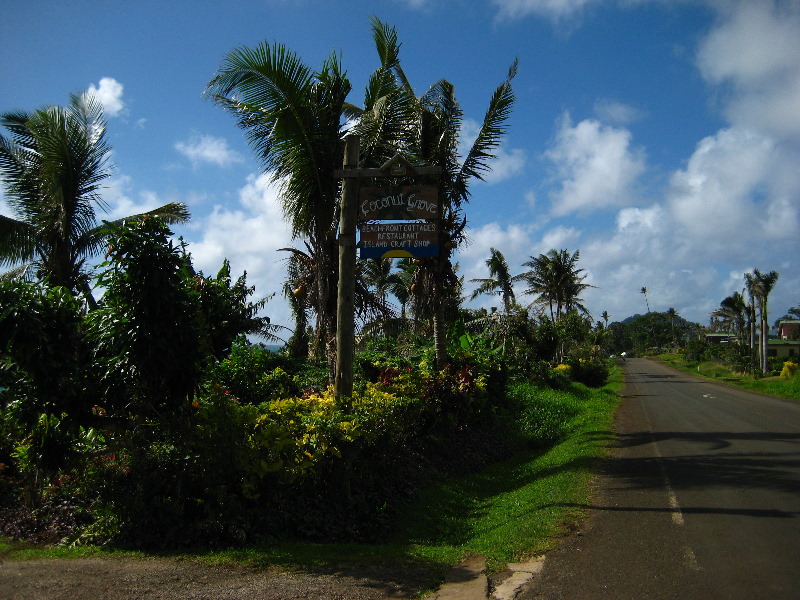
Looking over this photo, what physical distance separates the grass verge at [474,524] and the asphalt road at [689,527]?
15.8 inches

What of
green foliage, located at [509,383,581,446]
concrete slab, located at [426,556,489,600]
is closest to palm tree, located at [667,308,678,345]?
green foliage, located at [509,383,581,446]

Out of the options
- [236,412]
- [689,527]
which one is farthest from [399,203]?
[689,527]

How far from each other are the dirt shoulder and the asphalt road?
4.20ft

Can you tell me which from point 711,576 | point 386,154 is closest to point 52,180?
point 386,154

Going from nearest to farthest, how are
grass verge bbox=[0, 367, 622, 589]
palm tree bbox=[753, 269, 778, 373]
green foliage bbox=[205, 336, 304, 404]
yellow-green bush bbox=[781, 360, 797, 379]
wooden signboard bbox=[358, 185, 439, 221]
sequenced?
grass verge bbox=[0, 367, 622, 589]
wooden signboard bbox=[358, 185, 439, 221]
green foliage bbox=[205, 336, 304, 404]
yellow-green bush bbox=[781, 360, 797, 379]
palm tree bbox=[753, 269, 778, 373]

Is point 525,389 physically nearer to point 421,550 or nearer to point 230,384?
point 230,384

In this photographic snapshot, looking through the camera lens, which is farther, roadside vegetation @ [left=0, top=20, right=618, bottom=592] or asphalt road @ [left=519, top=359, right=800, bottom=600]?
roadside vegetation @ [left=0, top=20, right=618, bottom=592]

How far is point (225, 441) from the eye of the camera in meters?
6.54

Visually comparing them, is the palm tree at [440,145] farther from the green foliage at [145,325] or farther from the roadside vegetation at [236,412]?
the green foliage at [145,325]

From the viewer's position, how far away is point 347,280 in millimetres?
9258

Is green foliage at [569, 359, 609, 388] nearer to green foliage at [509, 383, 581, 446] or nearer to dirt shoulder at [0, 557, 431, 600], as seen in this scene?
green foliage at [509, 383, 581, 446]

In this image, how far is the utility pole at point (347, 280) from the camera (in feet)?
29.9

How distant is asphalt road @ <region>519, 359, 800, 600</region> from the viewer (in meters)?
5.12

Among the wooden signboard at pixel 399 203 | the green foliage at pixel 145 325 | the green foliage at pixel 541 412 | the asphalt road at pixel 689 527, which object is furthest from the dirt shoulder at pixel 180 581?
the green foliage at pixel 541 412
